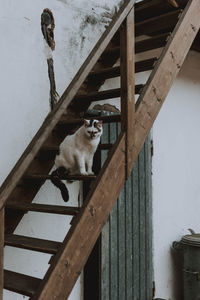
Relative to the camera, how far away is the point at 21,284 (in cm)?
252

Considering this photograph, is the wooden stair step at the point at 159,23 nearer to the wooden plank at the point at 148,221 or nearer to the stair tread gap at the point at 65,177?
the wooden plank at the point at 148,221

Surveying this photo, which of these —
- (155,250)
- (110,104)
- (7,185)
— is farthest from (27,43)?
(155,250)

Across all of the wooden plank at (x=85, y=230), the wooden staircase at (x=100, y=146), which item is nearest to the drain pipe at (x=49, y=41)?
the wooden staircase at (x=100, y=146)

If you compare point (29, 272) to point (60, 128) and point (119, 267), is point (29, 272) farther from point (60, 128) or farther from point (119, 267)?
point (60, 128)

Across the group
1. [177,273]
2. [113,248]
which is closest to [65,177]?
[113,248]

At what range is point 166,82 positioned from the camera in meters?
3.33

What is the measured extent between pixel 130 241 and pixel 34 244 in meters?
1.85

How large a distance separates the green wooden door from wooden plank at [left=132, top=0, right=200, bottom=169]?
0.89m

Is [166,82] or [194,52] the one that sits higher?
[194,52]

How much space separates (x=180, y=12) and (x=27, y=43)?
59.1 inches

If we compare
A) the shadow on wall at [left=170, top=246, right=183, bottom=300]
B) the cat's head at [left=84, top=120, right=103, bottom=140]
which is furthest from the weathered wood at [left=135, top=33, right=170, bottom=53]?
the shadow on wall at [left=170, top=246, right=183, bottom=300]

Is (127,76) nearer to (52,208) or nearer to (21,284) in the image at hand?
(52,208)

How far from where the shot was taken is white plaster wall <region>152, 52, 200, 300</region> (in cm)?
487

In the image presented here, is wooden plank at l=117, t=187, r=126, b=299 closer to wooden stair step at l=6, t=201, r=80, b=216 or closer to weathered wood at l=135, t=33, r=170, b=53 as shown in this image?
wooden stair step at l=6, t=201, r=80, b=216
